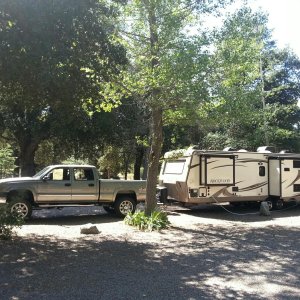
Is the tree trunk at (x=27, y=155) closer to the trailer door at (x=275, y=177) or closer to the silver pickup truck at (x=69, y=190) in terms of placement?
the silver pickup truck at (x=69, y=190)

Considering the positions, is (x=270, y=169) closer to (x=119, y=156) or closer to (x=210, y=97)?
(x=210, y=97)

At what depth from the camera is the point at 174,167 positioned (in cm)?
1716

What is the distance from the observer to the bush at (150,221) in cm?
1229

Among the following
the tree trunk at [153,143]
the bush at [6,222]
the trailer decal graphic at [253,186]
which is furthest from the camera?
the trailer decal graphic at [253,186]

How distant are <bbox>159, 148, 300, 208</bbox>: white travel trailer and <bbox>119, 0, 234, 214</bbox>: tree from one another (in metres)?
2.48

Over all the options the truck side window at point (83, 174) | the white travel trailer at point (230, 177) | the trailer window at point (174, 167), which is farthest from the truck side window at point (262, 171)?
the truck side window at point (83, 174)

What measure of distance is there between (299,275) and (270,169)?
11.3 meters

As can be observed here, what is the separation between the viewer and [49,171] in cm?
1448

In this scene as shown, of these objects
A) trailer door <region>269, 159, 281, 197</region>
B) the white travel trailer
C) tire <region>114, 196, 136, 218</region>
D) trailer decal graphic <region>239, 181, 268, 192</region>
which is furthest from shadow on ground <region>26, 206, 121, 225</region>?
trailer door <region>269, 159, 281, 197</region>

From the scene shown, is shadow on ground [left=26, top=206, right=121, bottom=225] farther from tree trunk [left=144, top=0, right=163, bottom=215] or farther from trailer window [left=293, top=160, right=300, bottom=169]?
trailer window [left=293, top=160, right=300, bottom=169]

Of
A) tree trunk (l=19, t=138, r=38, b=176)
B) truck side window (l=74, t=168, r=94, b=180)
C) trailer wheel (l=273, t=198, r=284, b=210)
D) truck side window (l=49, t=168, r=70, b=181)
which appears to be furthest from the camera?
tree trunk (l=19, t=138, r=38, b=176)

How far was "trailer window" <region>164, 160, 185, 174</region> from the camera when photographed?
16.6 metres

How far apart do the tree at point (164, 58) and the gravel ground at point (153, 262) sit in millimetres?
2749

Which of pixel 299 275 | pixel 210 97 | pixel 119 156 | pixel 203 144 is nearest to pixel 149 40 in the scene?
pixel 210 97
